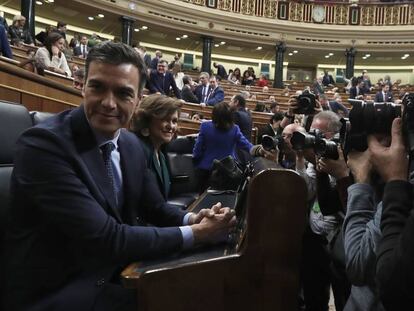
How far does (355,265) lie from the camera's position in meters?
0.88

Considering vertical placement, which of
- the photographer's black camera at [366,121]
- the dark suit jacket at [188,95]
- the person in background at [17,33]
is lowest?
the photographer's black camera at [366,121]

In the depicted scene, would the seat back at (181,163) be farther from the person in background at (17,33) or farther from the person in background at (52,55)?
the person in background at (17,33)

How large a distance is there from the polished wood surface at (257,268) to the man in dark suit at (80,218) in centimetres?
10

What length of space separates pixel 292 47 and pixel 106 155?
13565mm

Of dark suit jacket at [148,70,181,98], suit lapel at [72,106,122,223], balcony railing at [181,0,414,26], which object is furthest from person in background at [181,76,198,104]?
balcony railing at [181,0,414,26]

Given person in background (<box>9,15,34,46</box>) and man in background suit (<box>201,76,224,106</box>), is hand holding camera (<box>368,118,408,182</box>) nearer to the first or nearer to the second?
man in background suit (<box>201,76,224,106</box>)

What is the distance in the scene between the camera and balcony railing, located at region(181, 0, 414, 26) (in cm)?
1298

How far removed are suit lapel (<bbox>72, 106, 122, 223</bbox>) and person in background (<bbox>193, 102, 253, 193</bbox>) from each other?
7.06 feet

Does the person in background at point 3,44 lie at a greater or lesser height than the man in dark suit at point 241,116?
greater

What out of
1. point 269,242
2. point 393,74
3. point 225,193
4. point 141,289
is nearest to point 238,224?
point 269,242

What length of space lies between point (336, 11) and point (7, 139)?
14255 mm

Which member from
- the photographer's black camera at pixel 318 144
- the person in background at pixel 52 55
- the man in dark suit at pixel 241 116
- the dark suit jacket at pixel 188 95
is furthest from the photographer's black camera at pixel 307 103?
the dark suit jacket at pixel 188 95

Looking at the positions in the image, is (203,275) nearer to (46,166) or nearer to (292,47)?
(46,166)

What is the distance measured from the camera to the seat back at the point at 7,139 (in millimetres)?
1085
